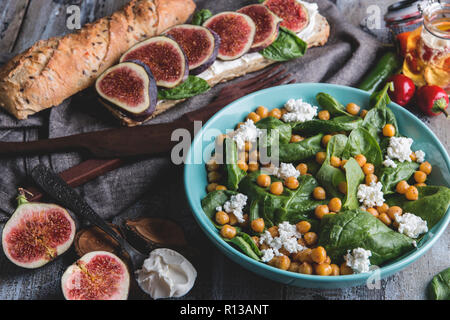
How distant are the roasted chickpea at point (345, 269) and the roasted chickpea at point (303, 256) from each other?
0.16 metres

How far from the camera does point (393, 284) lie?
2.79 m

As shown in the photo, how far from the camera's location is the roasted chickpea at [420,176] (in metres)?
2.81

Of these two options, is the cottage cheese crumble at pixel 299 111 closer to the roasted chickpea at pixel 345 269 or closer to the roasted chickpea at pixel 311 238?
the roasted chickpea at pixel 311 238

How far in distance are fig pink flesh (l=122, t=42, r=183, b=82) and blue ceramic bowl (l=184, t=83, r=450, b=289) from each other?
2.32ft

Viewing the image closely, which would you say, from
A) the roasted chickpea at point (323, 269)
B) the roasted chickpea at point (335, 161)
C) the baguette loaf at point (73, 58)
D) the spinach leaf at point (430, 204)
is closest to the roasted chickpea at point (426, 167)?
the spinach leaf at point (430, 204)

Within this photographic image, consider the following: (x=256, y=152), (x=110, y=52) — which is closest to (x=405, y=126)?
(x=256, y=152)

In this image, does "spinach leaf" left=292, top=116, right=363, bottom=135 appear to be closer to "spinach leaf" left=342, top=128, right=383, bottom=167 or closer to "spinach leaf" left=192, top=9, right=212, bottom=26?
"spinach leaf" left=342, top=128, right=383, bottom=167

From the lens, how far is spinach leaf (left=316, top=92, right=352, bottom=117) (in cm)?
310

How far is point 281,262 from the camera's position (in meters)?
2.46

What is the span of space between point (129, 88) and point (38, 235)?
121 cm

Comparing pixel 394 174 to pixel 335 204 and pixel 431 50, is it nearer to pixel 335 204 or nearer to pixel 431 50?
pixel 335 204

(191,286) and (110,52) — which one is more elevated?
(110,52)

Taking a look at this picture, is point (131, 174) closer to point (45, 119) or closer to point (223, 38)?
point (45, 119)

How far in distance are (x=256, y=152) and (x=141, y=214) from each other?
2.85ft
